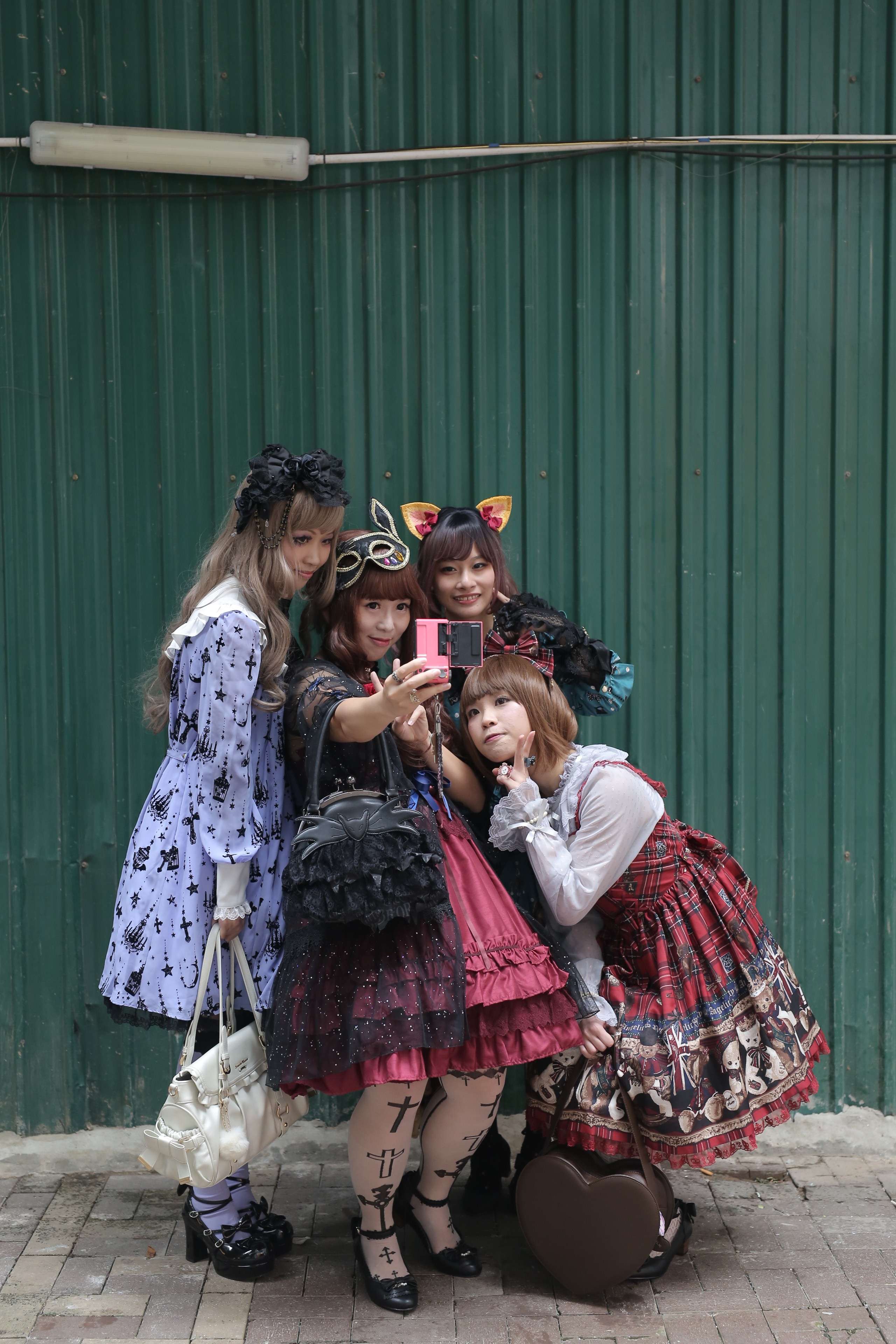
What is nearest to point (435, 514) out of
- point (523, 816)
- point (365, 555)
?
point (365, 555)

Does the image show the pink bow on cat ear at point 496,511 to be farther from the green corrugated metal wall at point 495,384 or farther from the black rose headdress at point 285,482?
the black rose headdress at point 285,482

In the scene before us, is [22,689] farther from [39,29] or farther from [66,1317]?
[39,29]

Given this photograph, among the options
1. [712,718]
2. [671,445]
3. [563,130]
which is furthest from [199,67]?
[712,718]

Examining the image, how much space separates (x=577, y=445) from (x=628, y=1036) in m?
1.92

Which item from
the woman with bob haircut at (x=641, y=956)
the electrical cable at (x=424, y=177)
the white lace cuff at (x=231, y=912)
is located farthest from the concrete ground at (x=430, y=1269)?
the electrical cable at (x=424, y=177)

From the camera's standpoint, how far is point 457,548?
10.7 ft

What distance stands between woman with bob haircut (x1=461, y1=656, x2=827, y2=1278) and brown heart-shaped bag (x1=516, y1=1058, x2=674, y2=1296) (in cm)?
4

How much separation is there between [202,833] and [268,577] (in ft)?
2.19

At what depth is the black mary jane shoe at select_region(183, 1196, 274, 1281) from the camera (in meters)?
3.10

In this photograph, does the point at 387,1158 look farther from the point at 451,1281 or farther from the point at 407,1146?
the point at 451,1281

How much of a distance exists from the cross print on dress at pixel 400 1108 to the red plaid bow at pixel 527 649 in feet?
3.93

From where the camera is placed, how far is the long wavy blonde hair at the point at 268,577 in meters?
2.90

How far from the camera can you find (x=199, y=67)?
371 centimetres

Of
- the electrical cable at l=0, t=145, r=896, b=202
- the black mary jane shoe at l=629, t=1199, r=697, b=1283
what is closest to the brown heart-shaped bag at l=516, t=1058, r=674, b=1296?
the black mary jane shoe at l=629, t=1199, r=697, b=1283
